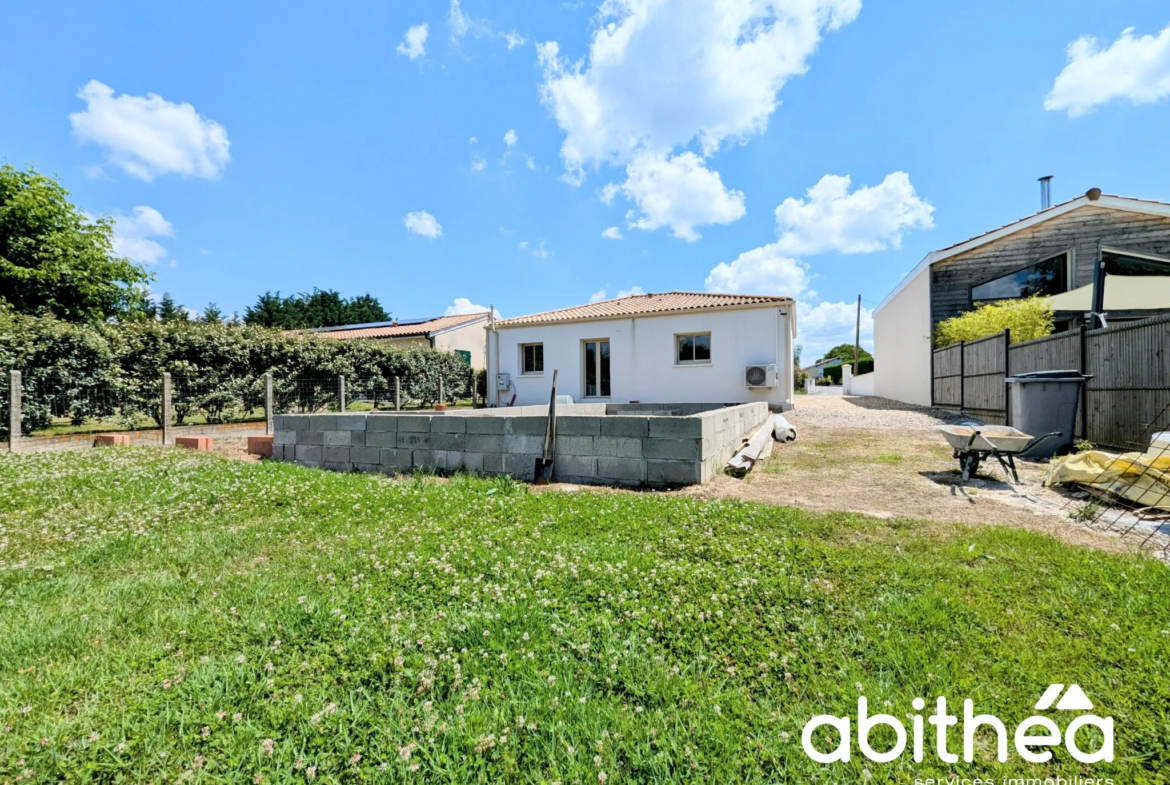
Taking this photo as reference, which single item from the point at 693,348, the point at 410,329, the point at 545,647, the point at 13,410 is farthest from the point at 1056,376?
the point at 410,329

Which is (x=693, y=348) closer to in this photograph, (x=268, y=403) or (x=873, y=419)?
(x=873, y=419)

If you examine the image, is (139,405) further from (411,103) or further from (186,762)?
(186,762)

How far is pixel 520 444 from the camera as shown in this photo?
6.12 meters

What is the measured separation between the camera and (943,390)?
1338 centimetres

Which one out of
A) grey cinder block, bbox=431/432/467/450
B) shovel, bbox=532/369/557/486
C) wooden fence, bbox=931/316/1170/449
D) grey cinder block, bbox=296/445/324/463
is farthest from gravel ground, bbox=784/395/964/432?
grey cinder block, bbox=296/445/324/463

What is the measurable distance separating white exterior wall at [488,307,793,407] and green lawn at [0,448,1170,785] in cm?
1044

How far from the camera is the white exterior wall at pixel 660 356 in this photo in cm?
1420

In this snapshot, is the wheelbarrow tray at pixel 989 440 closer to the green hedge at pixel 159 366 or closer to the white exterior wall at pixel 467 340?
the green hedge at pixel 159 366

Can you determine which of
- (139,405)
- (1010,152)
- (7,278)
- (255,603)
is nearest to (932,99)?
(1010,152)

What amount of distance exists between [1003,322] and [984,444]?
10794 mm

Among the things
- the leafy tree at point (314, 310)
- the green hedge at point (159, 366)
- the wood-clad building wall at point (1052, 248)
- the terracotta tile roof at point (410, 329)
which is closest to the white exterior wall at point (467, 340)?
the terracotta tile roof at point (410, 329)

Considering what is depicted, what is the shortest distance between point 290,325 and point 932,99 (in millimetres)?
43595

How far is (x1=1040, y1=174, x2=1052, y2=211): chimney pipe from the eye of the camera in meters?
16.8

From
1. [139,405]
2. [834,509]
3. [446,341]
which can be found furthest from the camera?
[446,341]
